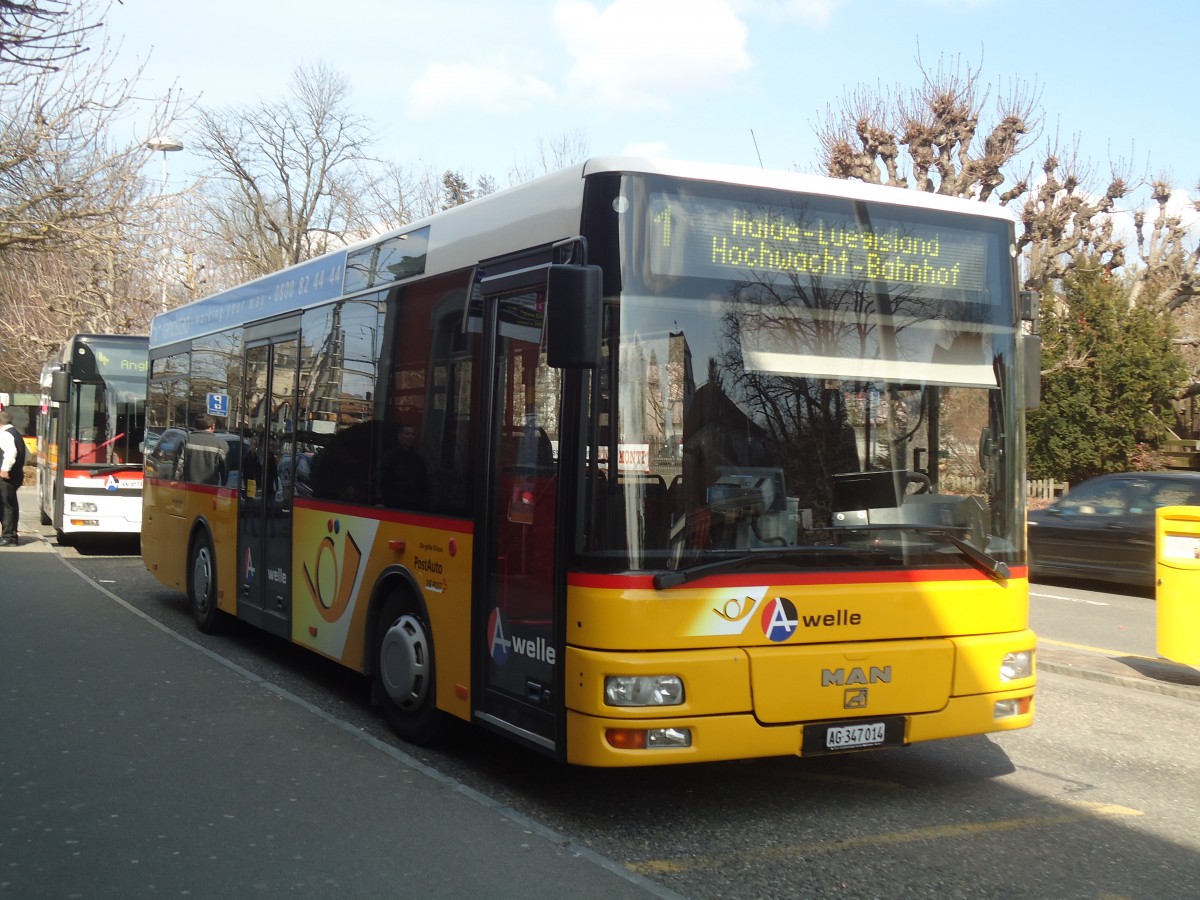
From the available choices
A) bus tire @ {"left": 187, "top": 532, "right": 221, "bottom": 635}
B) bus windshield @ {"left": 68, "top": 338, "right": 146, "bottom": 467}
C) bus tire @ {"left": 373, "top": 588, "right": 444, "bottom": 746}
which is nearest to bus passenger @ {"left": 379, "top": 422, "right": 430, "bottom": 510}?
bus tire @ {"left": 373, "top": 588, "right": 444, "bottom": 746}

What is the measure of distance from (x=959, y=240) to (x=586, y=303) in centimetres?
206

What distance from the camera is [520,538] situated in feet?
19.4

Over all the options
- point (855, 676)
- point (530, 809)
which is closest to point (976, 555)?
point (855, 676)

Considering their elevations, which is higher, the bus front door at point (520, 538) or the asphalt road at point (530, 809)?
the bus front door at point (520, 538)

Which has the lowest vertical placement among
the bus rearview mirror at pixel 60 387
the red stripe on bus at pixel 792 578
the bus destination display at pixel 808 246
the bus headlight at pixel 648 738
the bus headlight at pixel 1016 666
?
the bus headlight at pixel 648 738

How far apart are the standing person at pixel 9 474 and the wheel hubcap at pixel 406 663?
47.0 feet

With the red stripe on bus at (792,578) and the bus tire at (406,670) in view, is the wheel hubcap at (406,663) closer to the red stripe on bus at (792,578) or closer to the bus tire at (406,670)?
the bus tire at (406,670)

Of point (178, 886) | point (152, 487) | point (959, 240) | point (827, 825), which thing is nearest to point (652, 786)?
A: point (827, 825)

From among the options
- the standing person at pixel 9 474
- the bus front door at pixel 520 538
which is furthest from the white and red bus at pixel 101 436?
the bus front door at pixel 520 538

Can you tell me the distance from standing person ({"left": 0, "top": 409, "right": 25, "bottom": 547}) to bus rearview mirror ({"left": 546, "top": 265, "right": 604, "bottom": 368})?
54.4 ft

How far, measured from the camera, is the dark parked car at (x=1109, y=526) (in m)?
15.3

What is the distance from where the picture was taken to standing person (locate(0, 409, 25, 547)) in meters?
19.3

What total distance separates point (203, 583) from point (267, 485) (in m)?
2.13

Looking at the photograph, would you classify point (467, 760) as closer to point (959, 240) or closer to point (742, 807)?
point (742, 807)
